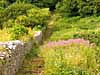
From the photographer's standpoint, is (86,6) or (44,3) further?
Result: (44,3)

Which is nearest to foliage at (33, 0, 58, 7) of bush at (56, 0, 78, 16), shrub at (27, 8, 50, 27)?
bush at (56, 0, 78, 16)

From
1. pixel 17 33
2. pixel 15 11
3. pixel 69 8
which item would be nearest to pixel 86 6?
pixel 69 8

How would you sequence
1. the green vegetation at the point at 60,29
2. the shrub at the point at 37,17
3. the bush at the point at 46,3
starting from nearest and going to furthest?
the green vegetation at the point at 60,29 < the shrub at the point at 37,17 < the bush at the point at 46,3

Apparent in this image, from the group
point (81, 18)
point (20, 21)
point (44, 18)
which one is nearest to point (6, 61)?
point (20, 21)

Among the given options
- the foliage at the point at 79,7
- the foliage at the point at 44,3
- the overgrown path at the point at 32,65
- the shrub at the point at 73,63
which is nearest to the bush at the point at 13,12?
the foliage at the point at 79,7

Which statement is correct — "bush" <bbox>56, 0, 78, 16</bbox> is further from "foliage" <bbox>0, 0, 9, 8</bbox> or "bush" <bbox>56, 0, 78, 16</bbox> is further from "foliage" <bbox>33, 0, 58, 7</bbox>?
"foliage" <bbox>0, 0, 9, 8</bbox>

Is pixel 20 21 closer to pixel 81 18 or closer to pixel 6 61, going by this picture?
pixel 81 18

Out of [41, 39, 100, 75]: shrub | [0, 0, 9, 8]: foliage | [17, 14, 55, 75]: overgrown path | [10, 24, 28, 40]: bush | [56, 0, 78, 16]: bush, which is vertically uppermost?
[41, 39, 100, 75]: shrub

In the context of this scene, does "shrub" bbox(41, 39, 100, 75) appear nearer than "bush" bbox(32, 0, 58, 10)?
Yes

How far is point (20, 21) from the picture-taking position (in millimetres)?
30438

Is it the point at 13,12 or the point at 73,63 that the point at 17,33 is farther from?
the point at 13,12

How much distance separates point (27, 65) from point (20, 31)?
374cm

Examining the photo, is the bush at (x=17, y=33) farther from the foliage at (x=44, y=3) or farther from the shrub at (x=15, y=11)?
the foliage at (x=44, y=3)

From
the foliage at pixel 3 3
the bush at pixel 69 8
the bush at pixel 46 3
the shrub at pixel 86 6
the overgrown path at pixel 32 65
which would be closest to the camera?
the overgrown path at pixel 32 65
